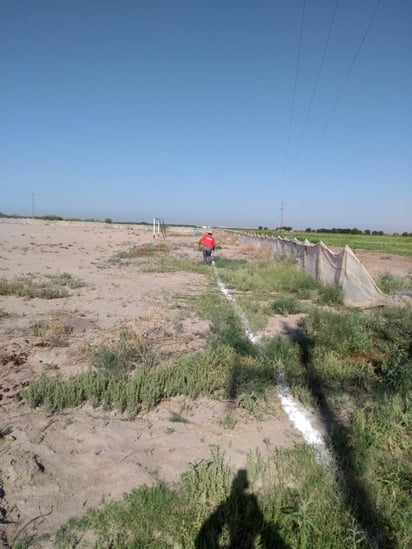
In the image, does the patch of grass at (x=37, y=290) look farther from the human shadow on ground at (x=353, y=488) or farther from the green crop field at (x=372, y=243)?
the green crop field at (x=372, y=243)

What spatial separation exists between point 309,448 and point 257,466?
55 cm

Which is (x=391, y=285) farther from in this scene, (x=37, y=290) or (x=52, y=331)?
(x=37, y=290)

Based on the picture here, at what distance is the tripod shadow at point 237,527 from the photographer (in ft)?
7.93

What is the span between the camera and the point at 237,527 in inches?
99.6

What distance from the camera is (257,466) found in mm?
3115

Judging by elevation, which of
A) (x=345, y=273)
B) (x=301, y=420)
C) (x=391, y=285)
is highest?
(x=345, y=273)

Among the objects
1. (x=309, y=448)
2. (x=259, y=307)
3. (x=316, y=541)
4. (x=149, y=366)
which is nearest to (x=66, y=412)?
(x=149, y=366)

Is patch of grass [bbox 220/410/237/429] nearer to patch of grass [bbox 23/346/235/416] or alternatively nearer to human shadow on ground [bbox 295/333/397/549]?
patch of grass [bbox 23/346/235/416]

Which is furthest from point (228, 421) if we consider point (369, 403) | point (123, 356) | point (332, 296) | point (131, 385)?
point (332, 296)

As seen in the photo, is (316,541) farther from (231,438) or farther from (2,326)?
(2,326)

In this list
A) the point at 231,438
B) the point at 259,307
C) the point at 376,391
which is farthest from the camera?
the point at 259,307

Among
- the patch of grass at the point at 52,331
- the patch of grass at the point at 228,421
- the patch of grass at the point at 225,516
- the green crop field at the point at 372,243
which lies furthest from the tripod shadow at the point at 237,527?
the green crop field at the point at 372,243

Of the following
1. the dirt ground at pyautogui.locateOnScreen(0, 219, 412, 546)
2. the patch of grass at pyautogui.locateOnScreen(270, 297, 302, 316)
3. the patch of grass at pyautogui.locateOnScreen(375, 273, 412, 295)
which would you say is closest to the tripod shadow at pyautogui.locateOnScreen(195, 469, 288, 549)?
the dirt ground at pyautogui.locateOnScreen(0, 219, 412, 546)

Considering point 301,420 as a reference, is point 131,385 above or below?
above
